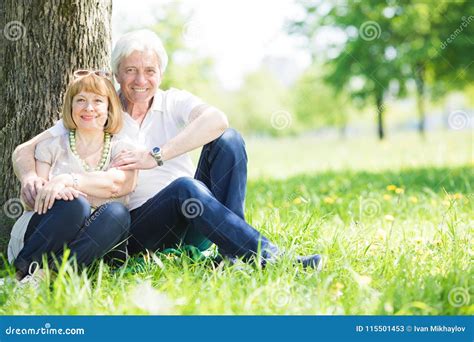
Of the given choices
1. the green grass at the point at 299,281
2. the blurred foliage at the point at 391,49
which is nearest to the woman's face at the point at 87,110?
the green grass at the point at 299,281

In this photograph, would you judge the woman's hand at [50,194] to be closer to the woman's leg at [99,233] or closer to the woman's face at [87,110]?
the woman's leg at [99,233]

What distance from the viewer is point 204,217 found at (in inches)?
106

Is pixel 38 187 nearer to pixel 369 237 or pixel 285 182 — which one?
pixel 369 237

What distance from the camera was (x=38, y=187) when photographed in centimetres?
268

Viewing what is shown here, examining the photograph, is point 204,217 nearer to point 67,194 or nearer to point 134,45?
point 67,194

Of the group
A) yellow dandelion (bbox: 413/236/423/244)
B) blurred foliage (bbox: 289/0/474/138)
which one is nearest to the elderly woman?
yellow dandelion (bbox: 413/236/423/244)

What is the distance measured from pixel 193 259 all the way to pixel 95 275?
480mm

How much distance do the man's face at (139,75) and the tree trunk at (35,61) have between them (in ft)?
1.42

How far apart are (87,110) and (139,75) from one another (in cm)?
34

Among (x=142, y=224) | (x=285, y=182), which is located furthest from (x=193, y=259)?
(x=285, y=182)

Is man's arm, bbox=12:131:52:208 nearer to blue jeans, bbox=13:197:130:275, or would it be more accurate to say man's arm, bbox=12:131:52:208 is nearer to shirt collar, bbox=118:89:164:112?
blue jeans, bbox=13:197:130:275

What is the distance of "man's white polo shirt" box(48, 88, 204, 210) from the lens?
2.99 meters

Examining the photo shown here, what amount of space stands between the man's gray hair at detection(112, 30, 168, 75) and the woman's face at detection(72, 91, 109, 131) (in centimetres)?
27

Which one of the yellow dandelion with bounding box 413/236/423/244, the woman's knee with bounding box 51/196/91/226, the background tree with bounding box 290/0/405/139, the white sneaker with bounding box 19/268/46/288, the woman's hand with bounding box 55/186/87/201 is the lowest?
the yellow dandelion with bounding box 413/236/423/244
